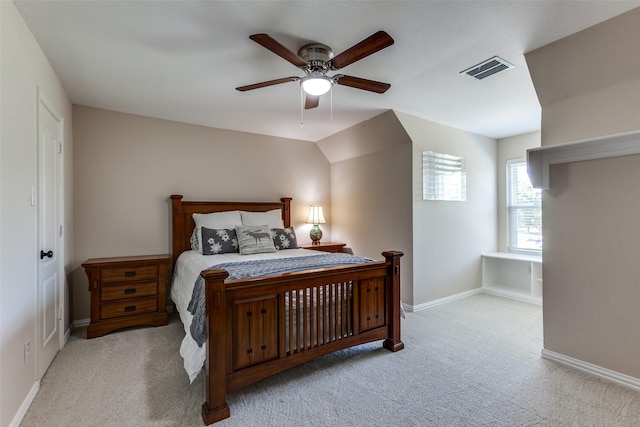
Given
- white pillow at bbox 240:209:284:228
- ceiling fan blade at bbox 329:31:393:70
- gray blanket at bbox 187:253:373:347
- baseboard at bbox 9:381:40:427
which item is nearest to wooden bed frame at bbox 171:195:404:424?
gray blanket at bbox 187:253:373:347

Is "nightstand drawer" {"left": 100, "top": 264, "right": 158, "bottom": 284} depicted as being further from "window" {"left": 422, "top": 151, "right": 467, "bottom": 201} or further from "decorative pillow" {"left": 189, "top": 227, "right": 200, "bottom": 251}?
"window" {"left": 422, "top": 151, "right": 467, "bottom": 201}

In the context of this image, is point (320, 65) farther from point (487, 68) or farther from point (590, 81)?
point (590, 81)

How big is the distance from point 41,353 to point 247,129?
3192 millimetres

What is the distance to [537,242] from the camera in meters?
4.36

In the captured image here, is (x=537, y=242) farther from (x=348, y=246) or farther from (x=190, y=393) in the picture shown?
(x=190, y=393)

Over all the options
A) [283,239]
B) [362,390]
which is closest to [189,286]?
[283,239]

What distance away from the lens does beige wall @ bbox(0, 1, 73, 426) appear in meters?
1.61

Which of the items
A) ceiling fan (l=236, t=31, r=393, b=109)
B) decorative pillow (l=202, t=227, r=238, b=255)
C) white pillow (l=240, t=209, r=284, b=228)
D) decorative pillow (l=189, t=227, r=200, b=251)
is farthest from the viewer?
white pillow (l=240, t=209, r=284, b=228)

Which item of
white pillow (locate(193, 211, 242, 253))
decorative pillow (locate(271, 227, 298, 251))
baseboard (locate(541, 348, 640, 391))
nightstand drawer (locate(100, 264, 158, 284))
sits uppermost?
white pillow (locate(193, 211, 242, 253))

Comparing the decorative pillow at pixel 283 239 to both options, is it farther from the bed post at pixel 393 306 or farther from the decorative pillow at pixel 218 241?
the bed post at pixel 393 306

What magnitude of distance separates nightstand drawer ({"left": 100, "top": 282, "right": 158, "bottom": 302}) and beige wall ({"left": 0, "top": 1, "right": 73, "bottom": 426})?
0.98 m

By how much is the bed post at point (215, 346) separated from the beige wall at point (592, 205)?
261 centimetres

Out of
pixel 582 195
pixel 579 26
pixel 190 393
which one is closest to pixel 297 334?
pixel 190 393

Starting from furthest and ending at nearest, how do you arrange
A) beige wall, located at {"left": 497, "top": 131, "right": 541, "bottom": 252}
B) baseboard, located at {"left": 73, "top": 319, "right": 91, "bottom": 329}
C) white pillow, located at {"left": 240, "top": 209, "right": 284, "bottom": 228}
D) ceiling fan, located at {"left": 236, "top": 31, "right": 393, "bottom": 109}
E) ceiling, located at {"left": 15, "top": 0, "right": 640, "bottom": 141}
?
beige wall, located at {"left": 497, "top": 131, "right": 541, "bottom": 252}, white pillow, located at {"left": 240, "top": 209, "right": 284, "bottom": 228}, baseboard, located at {"left": 73, "top": 319, "right": 91, "bottom": 329}, ceiling fan, located at {"left": 236, "top": 31, "right": 393, "bottom": 109}, ceiling, located at {"left": 15, "top": 0, "right": 640, "bottom": 141}
